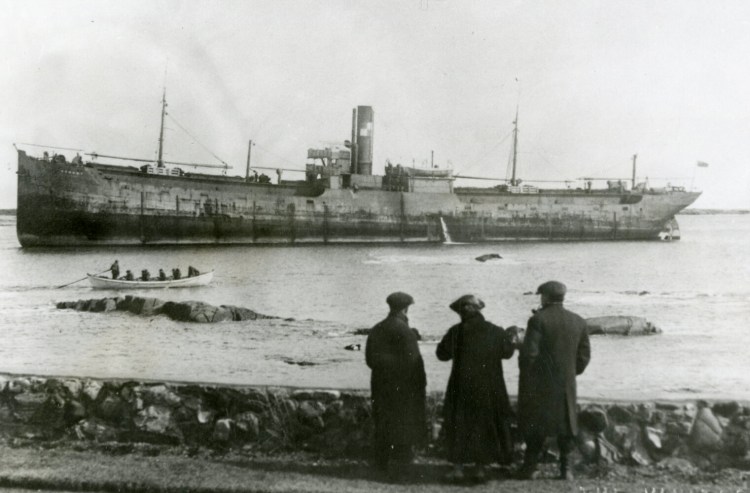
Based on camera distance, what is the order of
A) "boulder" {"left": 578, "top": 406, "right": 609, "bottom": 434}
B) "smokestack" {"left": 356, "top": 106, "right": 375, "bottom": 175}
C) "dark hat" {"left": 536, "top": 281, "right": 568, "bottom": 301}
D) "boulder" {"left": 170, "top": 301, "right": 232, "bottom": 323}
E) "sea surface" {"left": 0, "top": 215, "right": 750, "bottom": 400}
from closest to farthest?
"dark hat" {"left": 536, "top": 281, "right": 568, "bottom": 301}
"boulder" {"left": 578, "top": 406, "right": 609, "bottom": 434}
"sea surface" {"left": 0, "top": 215, "right": 750, "bottom": 400}
"boulder" {"left": 170, "top": 301, "right": 232, "bottom": 323}
"smokestack" {"left": 356, "top": 106, "right": 375, "bottom": 175}

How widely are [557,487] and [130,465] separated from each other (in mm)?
2740

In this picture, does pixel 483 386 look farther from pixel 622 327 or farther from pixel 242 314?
pixel 242 314

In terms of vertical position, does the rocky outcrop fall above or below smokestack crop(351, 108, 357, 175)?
below

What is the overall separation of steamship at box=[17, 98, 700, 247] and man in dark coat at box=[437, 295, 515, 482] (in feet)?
118

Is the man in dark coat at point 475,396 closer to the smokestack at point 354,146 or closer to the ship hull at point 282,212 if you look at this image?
the ship hull at point 282,212

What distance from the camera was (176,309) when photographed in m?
13.6

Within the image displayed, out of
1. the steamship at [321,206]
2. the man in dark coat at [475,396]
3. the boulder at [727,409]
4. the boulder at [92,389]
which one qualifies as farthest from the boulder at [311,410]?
the steamship at [321,206]

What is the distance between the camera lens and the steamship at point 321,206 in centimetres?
3641

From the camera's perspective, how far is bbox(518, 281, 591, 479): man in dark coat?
3.90 meters

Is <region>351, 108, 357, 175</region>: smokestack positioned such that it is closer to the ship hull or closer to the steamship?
the steamship

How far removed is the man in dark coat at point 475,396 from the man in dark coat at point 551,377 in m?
0.13

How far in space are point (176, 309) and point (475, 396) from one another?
10852mm

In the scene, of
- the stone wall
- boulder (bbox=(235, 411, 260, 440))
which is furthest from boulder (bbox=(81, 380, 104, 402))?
boulder (bbox=(235, 411, 260, 440))

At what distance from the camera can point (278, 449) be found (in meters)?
4.43
